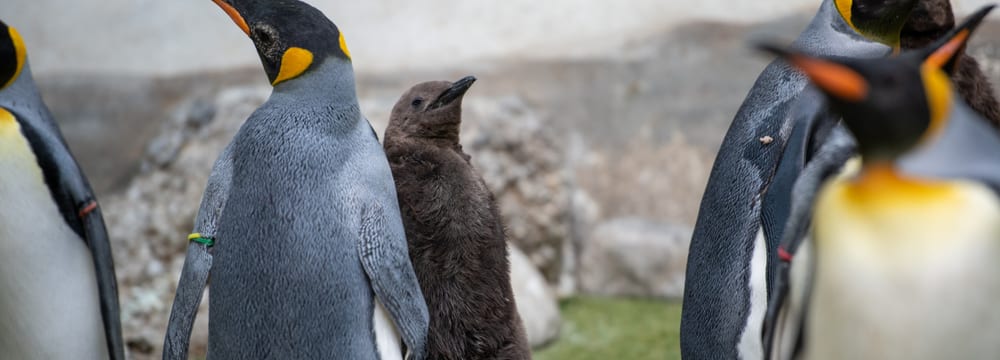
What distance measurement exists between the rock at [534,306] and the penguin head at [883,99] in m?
2.25

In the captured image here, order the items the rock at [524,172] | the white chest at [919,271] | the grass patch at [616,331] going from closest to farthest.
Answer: the white chest at [919,271], the grass patch at [616,331], the rock at [524,172]

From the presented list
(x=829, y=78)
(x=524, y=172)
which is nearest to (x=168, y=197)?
(x=524, y=172)

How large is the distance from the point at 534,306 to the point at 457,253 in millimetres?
1574

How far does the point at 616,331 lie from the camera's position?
3.38 meters

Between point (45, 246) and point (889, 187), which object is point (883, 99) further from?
point (45, 246)

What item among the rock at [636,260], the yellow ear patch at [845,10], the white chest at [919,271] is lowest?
the rock at [636,260]

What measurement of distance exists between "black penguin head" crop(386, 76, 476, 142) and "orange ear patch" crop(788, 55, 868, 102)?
1010mm

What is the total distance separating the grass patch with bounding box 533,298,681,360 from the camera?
3.01 m

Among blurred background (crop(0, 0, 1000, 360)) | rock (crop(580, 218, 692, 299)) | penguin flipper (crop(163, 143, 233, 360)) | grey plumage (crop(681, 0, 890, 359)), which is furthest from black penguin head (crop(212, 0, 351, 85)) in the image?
rock (crop(580, 218, 692, 299))

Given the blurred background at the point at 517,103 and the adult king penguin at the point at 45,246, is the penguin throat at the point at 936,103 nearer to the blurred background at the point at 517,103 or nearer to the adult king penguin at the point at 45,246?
the adult king penguin at the point at 45,246

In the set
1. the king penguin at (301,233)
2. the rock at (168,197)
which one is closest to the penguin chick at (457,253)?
the king penguin at (301,233)

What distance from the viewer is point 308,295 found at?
1465 millimetres

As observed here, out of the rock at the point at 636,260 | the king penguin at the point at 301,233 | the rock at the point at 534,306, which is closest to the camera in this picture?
the king penguin at the point at 301,233

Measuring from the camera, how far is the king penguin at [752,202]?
5.04ft
